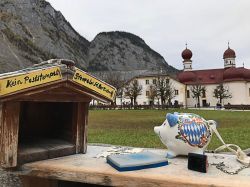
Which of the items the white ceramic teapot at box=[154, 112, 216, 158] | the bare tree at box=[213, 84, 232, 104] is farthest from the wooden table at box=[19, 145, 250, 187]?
the bare tree at box=[213, 84, 232, 104]

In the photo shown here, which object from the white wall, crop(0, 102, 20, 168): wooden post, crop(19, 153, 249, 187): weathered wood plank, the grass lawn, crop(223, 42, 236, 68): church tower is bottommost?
the grass lawn

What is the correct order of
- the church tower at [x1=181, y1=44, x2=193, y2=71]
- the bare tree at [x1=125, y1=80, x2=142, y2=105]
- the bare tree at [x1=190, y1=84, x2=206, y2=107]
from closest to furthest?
the bare tree at [x1=125, y1=80, x2=142, y2=105] < the bare tree at [x1=190, y1=84, x2=206, y2=107] < the church tower at [x1=181, y1=44, x2=193, y2=71]

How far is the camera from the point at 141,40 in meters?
179

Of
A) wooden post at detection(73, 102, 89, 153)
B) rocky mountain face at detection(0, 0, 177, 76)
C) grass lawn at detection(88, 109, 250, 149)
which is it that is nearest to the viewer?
wooden post at detection(73, 102, 89, 153)

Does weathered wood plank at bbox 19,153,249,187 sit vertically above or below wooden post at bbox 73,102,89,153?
below

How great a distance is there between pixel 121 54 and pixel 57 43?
3662 centimetres

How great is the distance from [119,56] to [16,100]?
156097mm

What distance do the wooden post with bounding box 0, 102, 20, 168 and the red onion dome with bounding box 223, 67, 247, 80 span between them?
6645 centimetres

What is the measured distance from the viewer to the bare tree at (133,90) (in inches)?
2350

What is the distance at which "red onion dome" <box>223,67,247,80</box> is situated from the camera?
64.3 metres

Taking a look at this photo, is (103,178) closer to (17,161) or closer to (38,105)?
(17,161)

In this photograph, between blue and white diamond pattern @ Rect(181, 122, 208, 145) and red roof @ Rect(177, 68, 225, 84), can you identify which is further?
red roof @ Rect(177, 68, 225, 84)

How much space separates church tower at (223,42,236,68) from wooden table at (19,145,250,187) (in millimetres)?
68869

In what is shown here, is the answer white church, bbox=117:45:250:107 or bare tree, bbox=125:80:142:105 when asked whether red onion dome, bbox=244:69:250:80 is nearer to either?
white church, bbox=117:45:250:107
